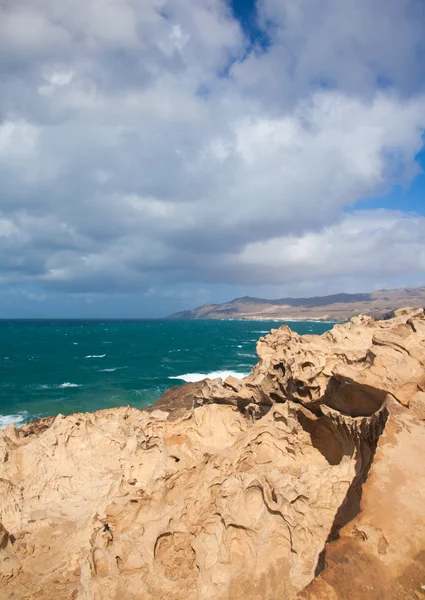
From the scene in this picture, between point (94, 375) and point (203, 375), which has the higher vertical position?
point (94, 375)

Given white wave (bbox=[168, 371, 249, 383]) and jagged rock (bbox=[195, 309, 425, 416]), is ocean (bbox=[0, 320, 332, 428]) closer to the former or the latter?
white wave (bbox=[168, 371, 249, 383])

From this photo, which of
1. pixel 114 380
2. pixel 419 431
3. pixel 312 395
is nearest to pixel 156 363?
pixel 114 380

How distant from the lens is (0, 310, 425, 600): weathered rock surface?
17.2ft

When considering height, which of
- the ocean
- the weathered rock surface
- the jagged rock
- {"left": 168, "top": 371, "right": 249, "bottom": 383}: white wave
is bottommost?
{"left": 168, "top": 371, "right": 249, "bottom": 383}: white wave

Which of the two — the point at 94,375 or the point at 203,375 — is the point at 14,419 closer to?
the point at 94,375

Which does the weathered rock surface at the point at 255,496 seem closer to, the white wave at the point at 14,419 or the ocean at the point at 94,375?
the white wave at the point at 14,419

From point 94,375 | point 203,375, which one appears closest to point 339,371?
point 203,375

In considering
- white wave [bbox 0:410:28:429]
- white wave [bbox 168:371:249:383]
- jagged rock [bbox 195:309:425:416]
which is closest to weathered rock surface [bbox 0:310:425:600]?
jagged rock [bbox 195:309:425:416]

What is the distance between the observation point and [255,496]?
288 inches

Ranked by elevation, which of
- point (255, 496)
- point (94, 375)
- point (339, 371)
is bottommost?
point (94, 375)

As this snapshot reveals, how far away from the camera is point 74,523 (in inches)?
409

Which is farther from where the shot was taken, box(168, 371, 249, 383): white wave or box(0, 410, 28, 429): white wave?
box(168, 371, 249, 383): white wave

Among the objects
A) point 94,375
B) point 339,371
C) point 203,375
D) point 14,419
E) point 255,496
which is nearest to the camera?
point 255,496

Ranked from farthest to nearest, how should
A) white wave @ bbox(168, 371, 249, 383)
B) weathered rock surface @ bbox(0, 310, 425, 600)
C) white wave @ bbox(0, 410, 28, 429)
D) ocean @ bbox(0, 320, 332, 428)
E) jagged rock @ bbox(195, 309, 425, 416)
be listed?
white wave @ bbox(168, 371, 249, 383) < ocean @ bbox(0, 320, 332, 428) < white wave @ bbox(0, 410, 28, 429) < jagged rock @ bbox(195, 309, 425, 416) < weathered rock surface @ bbox(0, 310, 425, 600)
